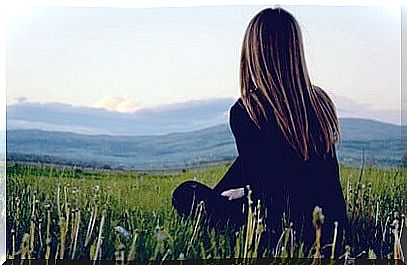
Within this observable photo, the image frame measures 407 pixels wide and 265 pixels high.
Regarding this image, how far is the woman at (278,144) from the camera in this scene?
10.2ft

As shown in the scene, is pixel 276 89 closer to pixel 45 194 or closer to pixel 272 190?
pixel 272 190

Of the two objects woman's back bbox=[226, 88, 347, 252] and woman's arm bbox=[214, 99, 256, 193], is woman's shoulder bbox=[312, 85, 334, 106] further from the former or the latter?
woman's arm bbox=[214, 99, 256, 193]

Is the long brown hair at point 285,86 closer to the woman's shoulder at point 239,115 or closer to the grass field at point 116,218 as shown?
the woman's shoulder at point 239,115

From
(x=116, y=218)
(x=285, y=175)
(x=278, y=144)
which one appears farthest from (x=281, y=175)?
(x=116, y=218)

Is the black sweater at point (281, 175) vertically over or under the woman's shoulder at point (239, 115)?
under

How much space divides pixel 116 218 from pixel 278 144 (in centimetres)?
68

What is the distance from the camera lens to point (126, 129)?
312cm

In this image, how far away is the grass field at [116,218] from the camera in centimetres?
310

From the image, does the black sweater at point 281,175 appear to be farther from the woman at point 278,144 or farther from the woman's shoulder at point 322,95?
the woman's shoulder at point 322,95

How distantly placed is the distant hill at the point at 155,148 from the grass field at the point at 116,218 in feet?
0.13

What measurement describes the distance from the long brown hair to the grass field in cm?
19

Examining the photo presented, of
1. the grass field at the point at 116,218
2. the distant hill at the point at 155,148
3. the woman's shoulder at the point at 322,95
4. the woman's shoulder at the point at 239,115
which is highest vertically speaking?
the woman's shoulder at the point at 322,95

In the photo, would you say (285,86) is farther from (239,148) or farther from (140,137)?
(140,137)

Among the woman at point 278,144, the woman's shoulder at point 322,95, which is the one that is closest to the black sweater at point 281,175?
the woman at point 278,144
